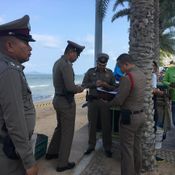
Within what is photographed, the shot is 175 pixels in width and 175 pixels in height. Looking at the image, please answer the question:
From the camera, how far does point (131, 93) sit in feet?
A: 17.4

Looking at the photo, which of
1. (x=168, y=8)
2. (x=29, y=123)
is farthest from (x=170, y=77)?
(x=168, y=8)

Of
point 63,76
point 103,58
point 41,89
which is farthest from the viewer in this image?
point 41,89

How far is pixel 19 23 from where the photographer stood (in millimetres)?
2840

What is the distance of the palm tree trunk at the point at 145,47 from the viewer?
241 inches

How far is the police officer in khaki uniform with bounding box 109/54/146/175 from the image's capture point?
5242 mm

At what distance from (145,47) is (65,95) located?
156cm

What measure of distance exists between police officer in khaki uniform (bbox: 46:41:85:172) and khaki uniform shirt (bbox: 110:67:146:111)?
0.86 metres

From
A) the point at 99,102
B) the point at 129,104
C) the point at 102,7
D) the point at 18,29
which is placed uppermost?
the point at 102,7

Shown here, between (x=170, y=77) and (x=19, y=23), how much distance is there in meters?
5.83

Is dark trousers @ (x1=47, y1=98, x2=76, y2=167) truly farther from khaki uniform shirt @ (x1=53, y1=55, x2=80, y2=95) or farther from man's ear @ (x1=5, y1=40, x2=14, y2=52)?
man's ear @ (x1=5, y1=40, x2=14, y2=52)

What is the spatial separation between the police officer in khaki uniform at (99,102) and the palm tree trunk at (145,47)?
874 millimetres

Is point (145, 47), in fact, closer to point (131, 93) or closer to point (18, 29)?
point (131, 93)

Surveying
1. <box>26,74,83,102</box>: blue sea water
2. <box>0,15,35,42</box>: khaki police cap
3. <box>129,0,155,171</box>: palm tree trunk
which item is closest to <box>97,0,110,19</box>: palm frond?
<box>129,0,155,171</box>: palm tree trunk

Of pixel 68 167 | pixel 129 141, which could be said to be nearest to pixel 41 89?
pixel 68 167
